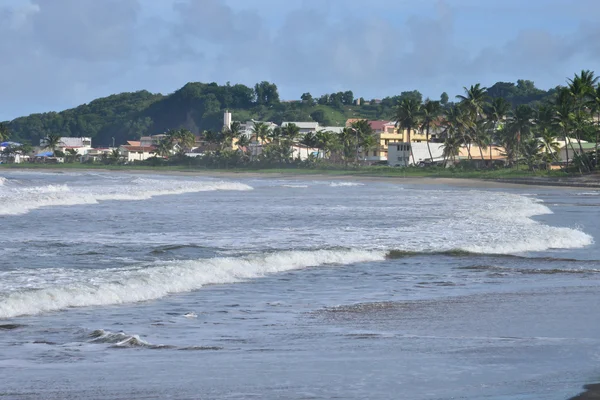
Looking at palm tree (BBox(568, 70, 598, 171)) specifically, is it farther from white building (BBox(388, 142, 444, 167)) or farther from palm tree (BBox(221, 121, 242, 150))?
palm tree (BBox(221, 121, 242, 150))

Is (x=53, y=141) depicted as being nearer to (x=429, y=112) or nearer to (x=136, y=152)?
(x=136, y=152)

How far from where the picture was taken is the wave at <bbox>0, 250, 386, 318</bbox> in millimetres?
11055

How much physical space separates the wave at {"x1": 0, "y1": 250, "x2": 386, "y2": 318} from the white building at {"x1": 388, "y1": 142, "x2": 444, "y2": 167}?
10156 centimetres

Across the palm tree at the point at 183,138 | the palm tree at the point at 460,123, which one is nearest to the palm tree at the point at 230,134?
the palm tree at the point at 183,138

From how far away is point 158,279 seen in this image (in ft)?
43.1

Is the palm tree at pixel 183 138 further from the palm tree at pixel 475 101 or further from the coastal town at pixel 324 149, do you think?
the palm tree at pixel 475 101

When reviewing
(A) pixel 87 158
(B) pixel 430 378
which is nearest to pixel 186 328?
(B) pixel 430 378

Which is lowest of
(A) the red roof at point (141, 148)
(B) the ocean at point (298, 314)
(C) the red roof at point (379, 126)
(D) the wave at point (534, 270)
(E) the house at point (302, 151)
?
(D) the wave at point (534, 270)

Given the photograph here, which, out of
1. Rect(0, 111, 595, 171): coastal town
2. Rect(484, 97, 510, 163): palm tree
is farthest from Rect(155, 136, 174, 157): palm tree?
Rect(484, 97, 510, 163): palm tree

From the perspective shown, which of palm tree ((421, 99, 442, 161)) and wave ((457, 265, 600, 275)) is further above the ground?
palm tree ((421, 99, 442, 161))

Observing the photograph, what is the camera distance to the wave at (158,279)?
11.1 metres

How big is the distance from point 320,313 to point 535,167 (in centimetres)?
8736

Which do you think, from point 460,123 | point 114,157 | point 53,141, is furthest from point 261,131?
point 53,141

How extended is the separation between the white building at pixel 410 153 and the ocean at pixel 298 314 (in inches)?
3783
